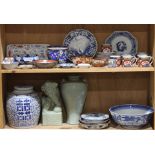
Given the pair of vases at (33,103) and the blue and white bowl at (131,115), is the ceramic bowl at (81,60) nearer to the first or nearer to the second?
the pair of vases at (33,103)

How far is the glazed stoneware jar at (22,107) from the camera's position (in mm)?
2020

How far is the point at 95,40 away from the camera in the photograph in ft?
7.00

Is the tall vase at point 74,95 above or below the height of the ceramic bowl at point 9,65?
below

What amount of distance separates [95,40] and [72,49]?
12 centimetres

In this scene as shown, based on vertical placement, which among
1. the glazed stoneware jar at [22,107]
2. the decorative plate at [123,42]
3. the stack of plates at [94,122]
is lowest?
the stack of plates at [94,122]

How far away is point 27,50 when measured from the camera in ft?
7.02

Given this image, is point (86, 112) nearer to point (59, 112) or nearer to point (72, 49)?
point (59, 112)

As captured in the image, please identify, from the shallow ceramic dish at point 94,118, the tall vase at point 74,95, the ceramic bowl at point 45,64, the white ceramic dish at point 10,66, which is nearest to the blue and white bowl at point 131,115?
the shallow ceramic dish at point 94,118

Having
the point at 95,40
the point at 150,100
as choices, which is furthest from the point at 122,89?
the point at 95,40

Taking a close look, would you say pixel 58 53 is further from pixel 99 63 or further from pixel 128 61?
pixel 128 61

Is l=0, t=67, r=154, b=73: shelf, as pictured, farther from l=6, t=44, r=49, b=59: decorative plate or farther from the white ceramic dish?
l=6, t=44, r=49, b=59: decorative plate

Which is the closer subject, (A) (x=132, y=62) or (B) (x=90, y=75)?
(A) (x=132, y=62)

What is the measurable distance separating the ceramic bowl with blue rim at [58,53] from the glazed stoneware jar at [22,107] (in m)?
0.18
